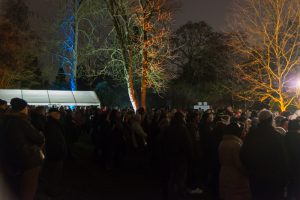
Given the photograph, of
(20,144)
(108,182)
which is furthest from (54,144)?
(108,182)

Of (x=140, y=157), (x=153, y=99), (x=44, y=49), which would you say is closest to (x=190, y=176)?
(x=140, y=157)

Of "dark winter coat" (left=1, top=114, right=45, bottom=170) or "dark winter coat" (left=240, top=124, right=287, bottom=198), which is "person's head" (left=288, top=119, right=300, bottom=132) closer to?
"dark winter coat" (left=240, top=124, right=287, bottom=198)

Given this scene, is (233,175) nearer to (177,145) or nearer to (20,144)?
(177,145)

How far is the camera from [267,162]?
228 inches

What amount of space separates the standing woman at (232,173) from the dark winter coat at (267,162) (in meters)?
0.37

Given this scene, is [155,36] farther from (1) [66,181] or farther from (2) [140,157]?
(1) [66,181]

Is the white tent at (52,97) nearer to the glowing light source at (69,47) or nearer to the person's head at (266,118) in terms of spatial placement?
the glowing light source at (69,47)

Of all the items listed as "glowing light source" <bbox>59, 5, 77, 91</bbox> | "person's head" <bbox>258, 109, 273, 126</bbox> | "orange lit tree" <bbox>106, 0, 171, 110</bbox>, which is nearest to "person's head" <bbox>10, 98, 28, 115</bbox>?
"person's head" <bbox>258, 109, 273, 126</bbox>

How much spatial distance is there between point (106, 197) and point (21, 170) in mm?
3220

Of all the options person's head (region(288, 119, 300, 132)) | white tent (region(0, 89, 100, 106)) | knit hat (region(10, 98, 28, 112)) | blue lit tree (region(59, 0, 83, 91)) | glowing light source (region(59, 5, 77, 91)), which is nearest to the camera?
knit hat (region(10, 98, 28, 112))

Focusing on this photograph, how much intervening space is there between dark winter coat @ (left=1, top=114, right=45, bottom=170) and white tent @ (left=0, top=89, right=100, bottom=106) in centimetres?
2265

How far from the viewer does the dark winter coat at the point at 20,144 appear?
20.1 feet

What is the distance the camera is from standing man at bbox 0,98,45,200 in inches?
241

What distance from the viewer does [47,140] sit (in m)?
8.62
